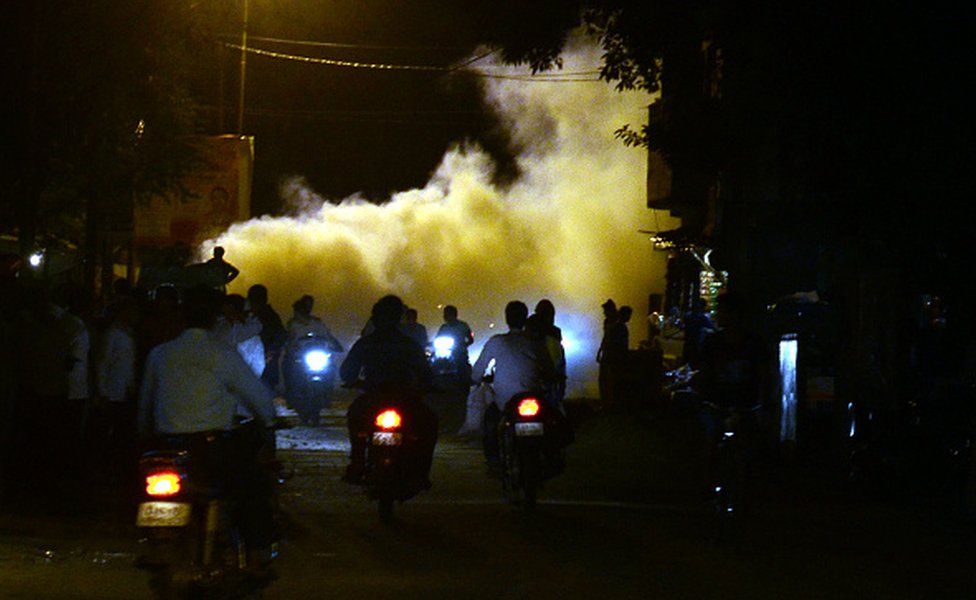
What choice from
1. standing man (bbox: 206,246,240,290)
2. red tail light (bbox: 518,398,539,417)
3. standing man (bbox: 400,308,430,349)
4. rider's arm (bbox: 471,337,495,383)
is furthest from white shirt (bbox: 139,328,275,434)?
standing man (bbox: 400,308,430,349)

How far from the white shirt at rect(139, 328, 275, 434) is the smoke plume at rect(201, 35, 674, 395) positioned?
39.3m

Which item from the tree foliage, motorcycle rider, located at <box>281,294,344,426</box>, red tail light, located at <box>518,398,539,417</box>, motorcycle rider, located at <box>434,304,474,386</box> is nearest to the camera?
red tail light, located at <box>518,398,539,417</box>

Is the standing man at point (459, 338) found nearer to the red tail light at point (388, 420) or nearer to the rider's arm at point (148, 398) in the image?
the red tail light at point (388, 420)

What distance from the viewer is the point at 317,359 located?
23.5 m

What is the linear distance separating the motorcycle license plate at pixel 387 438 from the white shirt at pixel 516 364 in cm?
174

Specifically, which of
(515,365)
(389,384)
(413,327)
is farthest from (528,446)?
(413,327)

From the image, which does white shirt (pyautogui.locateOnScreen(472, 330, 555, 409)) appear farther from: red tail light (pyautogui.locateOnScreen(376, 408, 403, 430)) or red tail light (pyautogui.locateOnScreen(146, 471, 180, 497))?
red tail light (pyautogui.locateOnScreen(146, 471, 180, 497))

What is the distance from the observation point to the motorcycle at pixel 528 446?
13.8m

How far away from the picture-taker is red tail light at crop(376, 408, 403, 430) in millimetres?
12945

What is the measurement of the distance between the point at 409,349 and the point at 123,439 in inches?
143

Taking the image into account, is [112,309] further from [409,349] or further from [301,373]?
[301,373]

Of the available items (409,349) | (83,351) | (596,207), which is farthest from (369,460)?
(596,207)

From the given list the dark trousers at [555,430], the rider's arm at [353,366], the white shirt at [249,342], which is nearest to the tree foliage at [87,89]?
the white shirt at [249,342]

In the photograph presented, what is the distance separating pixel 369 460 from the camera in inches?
512
